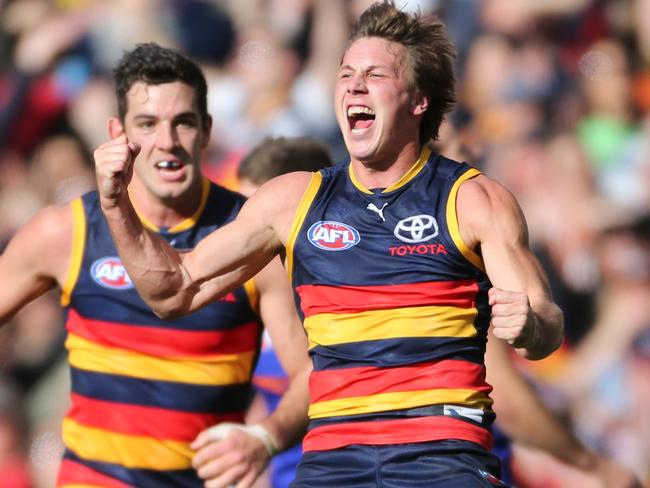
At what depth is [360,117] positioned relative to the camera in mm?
3859

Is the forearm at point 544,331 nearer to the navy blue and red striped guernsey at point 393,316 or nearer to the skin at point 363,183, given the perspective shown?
the skin at point 363,183

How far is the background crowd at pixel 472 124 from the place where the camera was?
25.4ft

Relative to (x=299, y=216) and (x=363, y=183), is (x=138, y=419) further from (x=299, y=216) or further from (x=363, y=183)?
(x=363, y=183)

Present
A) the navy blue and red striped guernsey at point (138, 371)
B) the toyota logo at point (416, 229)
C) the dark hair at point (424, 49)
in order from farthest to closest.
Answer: the navy blue and red striped guernsey at point (138, 371) → the dark hair at point (424, 49) → the toyota logo at point (416, 229)

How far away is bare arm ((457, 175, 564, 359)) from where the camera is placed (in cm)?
343

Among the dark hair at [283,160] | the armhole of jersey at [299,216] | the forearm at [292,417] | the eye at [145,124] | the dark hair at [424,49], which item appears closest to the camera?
the armhole of jersey at [299,216]

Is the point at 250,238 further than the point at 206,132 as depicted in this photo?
No

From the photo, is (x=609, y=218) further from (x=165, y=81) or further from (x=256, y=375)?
(x=165, y=81)

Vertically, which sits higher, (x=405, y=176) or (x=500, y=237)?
(x=405, y=176)

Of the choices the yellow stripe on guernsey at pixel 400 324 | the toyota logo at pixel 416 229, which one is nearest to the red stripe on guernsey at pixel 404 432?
the yellow stripe on guernsey at pixel 400 324

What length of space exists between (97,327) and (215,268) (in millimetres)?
1096

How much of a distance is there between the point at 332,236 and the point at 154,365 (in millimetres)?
1291

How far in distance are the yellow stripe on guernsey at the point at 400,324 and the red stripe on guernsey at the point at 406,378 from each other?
0.29ft

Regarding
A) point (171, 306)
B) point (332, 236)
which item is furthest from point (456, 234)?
point (171, 306)
